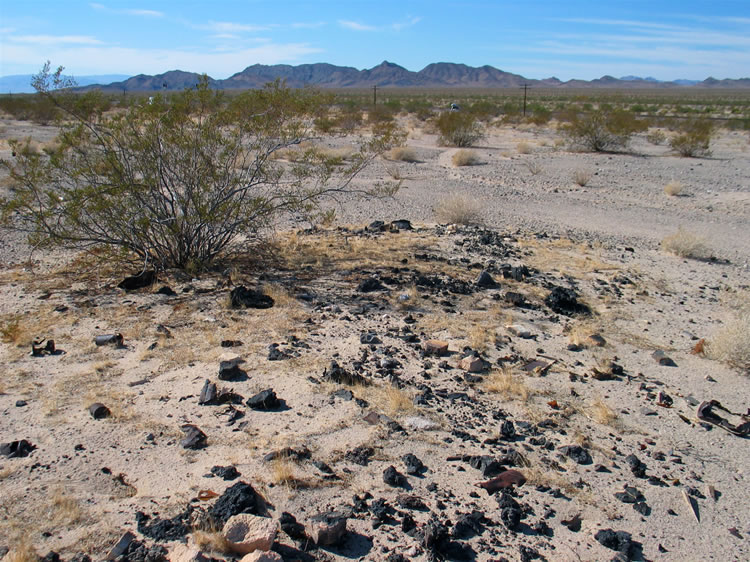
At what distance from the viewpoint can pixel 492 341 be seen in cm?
645

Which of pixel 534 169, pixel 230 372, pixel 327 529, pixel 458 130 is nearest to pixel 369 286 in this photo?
pixel 230 372

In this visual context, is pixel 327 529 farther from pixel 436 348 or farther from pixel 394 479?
pixel 436 348

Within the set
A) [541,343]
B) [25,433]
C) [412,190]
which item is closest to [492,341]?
[541,343]

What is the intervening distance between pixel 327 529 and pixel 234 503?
591 mm

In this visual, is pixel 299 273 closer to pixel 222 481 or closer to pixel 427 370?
pixel 427 370

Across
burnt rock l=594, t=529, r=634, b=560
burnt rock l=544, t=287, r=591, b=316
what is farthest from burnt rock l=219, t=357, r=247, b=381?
burnt rock l=544, t=287, r=591, b=316

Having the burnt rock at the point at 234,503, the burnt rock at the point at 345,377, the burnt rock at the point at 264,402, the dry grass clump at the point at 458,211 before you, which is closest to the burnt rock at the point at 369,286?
the burnt rock at the point at 345,377

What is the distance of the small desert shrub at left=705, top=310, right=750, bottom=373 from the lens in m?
6.09

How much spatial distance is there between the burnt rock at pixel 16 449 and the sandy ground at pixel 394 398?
0.05 m

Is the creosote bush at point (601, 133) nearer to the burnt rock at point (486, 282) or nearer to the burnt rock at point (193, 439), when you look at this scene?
the burnt rock at point (486, 282)

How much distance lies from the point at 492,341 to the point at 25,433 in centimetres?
424

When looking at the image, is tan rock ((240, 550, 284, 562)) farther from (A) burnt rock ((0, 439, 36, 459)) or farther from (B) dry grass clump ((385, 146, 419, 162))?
(B) dry grass clump ((385, 146, 419, 162))

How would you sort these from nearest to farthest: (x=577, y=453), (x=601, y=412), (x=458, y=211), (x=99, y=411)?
(x=577, y=453) < (x=99, y=411) < (x=601, y=412) < (x=458, y=211)

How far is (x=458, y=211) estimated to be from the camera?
488 inches
